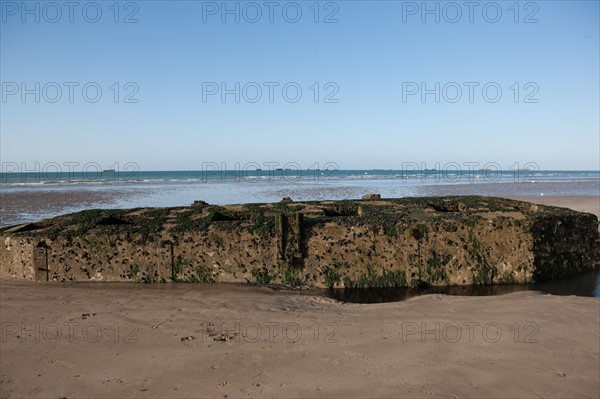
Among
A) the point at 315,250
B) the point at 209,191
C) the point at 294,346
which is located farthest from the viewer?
the point at 209,191

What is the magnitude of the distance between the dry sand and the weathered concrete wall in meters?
0.83

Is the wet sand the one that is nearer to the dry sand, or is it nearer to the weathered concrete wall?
the dry sand

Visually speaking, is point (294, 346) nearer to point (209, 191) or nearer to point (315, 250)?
point (315, 250)

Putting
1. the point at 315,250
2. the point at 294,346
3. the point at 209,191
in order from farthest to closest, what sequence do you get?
1. the point at 209,191
2. the point at 315,250
3. the point at 294,346

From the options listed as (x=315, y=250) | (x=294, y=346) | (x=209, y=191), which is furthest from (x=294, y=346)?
(x=209, y=191)

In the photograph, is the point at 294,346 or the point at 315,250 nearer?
the point at 294,346

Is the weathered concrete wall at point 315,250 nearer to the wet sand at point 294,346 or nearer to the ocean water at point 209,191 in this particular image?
the wet sand at point 294,346

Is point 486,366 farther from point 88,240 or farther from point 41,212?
point 41,212

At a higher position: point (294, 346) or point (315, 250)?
point (315, 250)

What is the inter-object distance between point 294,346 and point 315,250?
307 cm

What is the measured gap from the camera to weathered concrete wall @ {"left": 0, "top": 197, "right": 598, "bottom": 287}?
800cm

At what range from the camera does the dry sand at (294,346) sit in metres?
4.17

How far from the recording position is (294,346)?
510 centimetres

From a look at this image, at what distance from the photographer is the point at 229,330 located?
561cm
